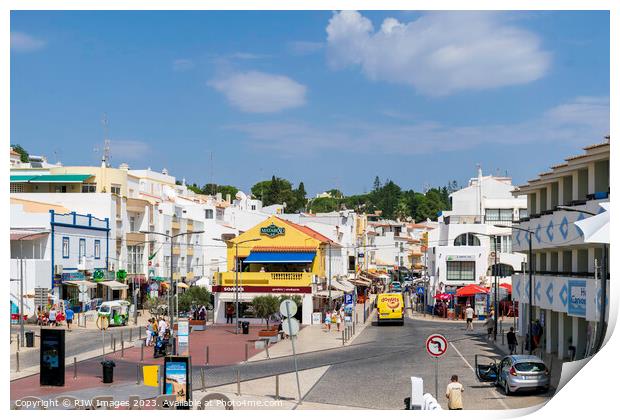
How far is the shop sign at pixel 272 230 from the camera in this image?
238 feet

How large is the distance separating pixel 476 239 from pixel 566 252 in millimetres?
41806

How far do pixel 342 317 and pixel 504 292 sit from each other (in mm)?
22811

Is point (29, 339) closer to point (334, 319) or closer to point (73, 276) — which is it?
point (73, 276)

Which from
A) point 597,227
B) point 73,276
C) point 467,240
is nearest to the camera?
point 597,227

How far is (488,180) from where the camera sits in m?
97.6

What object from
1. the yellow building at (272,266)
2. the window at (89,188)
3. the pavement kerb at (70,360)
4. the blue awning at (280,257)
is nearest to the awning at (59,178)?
the window at (89,188)

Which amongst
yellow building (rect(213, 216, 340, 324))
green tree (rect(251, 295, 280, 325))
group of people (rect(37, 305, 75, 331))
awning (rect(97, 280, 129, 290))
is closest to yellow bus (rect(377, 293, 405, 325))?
yellow building (rect(213, 216, 340, 324))

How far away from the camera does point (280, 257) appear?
7256 cm

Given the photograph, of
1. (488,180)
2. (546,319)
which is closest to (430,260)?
(488,180)

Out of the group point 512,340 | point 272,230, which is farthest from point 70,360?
point 272,230

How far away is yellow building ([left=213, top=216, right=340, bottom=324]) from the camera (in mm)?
67625

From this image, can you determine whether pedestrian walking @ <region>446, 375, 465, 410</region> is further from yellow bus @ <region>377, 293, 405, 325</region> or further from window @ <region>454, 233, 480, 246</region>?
window @ <region>454, 233, 480, 246</region>

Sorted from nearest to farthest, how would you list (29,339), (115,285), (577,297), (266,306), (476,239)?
1. (577,297)
2. (29,339)
3. (266,306)
4. (115,285)
5. (476,239)

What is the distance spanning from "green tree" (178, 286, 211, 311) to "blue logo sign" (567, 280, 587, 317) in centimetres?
3449
